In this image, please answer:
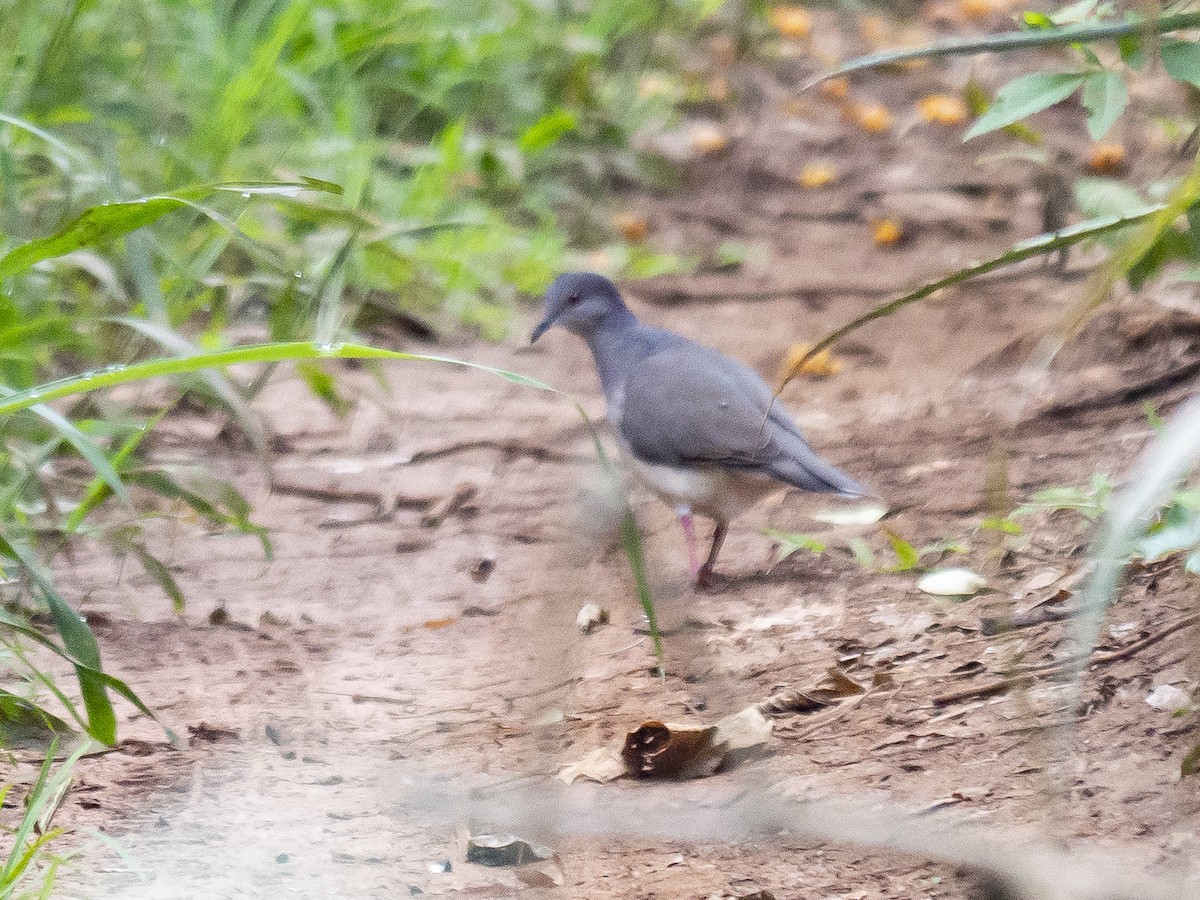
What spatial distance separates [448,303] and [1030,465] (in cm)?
250

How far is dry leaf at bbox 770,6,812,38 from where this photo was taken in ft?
26.4

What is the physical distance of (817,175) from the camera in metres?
6.66

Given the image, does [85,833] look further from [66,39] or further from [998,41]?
[66,39]

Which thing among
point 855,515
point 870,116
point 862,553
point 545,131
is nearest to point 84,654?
point 862,553

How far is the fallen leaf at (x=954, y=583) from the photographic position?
9.89 feet

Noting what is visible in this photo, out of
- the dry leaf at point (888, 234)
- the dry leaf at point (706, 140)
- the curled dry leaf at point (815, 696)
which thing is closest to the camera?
the curled dry leaf at point (815, 696)

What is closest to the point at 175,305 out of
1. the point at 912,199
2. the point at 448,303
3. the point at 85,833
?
the point at 448,303

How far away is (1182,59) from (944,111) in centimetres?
480

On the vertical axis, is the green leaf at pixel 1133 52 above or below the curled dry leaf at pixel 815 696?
above

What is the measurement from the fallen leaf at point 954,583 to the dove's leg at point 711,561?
24.7 inches

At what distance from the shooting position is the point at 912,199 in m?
6.49

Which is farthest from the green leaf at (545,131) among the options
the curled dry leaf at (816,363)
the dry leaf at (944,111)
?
the dry leaf at (944,111)

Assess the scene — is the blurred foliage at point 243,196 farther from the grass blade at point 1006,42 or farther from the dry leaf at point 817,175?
the grass blade at point 1006,42

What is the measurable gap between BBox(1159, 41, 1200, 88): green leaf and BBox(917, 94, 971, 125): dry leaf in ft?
15.4
